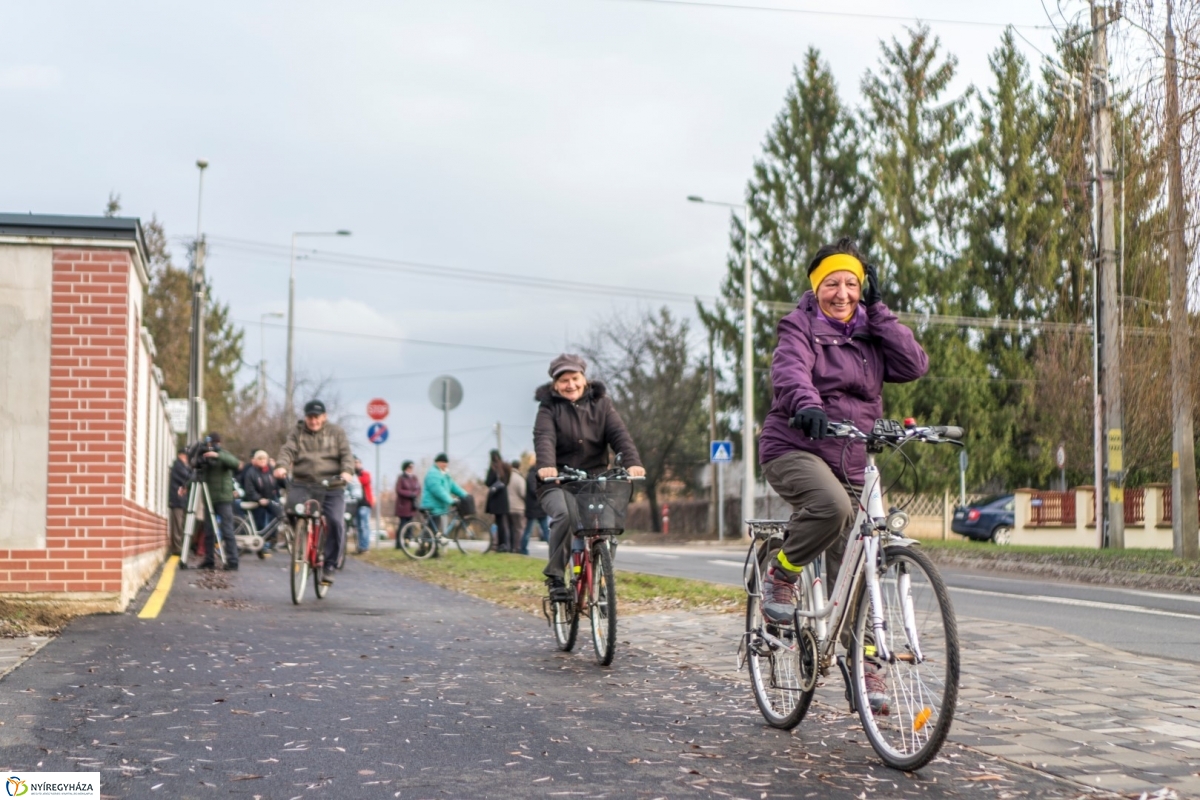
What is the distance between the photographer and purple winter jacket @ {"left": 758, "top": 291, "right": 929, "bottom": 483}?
5.75 metres

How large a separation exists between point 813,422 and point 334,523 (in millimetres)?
8418

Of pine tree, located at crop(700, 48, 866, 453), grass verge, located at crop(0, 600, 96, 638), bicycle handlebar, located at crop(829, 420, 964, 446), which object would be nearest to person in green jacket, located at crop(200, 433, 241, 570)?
grass verge, located at crop(0, 600, 96, 638)

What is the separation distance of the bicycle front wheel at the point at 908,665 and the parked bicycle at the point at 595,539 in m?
3.19

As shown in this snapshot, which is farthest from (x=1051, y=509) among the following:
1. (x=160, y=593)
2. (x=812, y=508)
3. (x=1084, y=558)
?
(x=812, y=508)

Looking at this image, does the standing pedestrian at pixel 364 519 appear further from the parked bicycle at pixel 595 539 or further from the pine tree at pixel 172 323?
the pine tree at pixel 172 323

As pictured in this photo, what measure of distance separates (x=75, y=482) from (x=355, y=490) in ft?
51.1

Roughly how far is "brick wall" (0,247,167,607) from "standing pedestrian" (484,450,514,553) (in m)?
14.2

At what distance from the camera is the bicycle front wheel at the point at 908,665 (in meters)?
4.91

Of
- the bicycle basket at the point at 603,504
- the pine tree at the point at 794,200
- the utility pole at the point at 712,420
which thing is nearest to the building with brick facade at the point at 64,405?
the bicycle basket at the point at 603,504

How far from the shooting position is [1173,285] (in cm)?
1886

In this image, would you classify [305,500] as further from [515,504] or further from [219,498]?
[515,504]

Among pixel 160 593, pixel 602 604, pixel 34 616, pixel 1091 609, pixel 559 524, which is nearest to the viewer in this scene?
pixel 602 604

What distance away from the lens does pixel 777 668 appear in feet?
20.4

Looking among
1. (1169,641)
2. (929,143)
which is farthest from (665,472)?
(1169,641)
